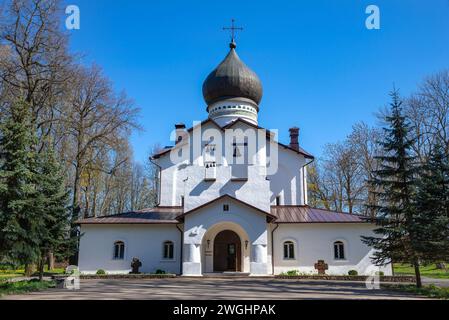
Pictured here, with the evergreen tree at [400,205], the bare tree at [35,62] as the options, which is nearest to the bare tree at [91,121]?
the bare tree at [35,62]

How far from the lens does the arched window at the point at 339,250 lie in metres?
22.3

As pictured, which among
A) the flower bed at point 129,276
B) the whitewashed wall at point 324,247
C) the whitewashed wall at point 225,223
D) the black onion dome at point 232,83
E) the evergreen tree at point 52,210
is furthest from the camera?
the black onion dome at point 232,83

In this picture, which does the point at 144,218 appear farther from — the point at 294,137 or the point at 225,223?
the point at 294,137

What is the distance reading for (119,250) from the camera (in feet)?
74.2

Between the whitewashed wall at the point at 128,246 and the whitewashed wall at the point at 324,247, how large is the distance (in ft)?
20.5

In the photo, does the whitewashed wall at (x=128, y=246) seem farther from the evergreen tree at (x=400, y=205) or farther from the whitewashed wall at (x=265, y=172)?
the evergreen tree at (x=400, y=205)

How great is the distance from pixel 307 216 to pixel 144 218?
9878 mm

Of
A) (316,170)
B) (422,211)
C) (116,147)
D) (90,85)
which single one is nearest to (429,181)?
(422,211)

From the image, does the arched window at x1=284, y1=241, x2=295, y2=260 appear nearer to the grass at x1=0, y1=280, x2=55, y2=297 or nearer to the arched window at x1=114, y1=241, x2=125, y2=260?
the arched window at x1=114, y1=241, x2=125, y2=260

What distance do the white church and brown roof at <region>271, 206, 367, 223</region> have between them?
0.19ft

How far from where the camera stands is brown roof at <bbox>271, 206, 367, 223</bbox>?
22.3m

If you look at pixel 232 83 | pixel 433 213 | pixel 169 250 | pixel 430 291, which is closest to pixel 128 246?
pixel 169 250

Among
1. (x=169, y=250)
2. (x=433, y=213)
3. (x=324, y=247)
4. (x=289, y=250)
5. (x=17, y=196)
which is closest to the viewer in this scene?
(x=17, y=196)

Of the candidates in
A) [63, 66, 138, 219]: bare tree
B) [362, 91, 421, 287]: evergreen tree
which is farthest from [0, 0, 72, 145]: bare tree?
[362, 91, 421, 287]: evergreen tree
